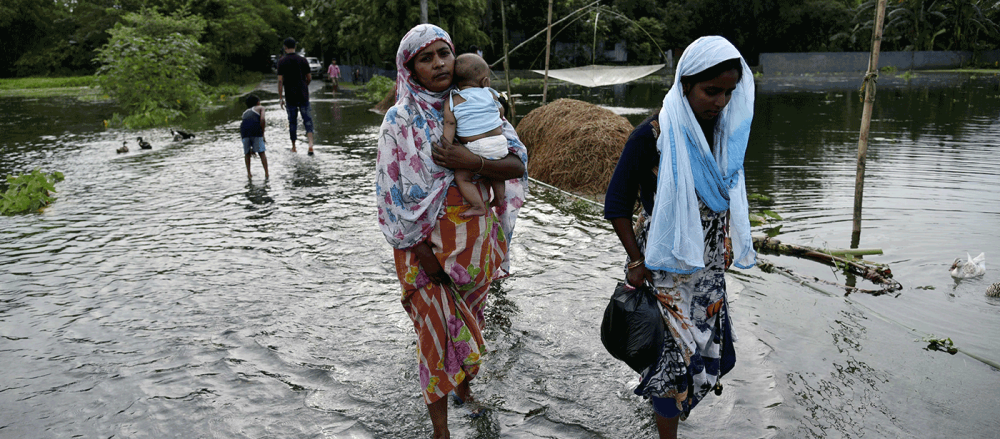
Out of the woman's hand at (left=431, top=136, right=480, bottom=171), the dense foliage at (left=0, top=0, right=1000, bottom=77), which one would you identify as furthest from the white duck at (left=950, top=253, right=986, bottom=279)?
the dense foliage at (left=0, top=0, right=1000, bottom=77)

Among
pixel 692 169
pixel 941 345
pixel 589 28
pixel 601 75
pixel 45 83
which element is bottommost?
pixel 941 345

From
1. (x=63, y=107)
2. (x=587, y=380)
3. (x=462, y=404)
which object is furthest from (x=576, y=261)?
(x=63, y=107)

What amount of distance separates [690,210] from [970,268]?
410 cm

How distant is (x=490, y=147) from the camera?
272 cm

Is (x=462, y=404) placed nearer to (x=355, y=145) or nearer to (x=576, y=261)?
(x=576, y=261)

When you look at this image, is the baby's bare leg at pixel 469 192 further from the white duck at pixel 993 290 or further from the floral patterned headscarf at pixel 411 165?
the white duck at pixel 993 290

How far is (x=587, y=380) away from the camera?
3.39 metres

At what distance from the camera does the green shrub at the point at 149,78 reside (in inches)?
679

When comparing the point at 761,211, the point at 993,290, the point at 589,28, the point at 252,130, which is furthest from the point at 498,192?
the point at 589,28

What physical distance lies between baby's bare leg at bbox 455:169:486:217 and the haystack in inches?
222

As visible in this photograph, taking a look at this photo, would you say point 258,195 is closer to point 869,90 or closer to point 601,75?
point 869,90

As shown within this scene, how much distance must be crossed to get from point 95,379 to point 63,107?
80.9 ft

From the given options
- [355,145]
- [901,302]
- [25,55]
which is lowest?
[901,302]

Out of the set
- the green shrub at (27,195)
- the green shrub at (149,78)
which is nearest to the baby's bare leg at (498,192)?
the green shrub at (27,195)
